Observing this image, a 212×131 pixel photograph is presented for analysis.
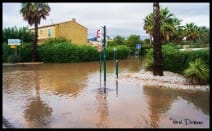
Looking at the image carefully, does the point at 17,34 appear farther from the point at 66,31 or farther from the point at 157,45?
the point at 157,45

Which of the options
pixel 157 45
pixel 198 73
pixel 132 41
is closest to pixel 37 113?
pixel 198 73

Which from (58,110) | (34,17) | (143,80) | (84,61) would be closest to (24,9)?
(34,17)

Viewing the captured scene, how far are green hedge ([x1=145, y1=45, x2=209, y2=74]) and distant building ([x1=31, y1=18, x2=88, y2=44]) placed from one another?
99.7 ft

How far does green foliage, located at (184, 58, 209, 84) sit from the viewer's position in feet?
44.0

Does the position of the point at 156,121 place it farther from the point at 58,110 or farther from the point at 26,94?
the point at 26,94

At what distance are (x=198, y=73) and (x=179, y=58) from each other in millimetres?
3019

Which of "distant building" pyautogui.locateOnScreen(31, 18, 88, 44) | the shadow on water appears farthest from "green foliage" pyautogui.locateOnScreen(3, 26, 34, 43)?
the shadow on water

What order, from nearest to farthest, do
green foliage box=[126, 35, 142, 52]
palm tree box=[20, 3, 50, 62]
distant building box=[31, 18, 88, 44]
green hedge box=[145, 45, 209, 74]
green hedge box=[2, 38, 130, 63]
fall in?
green hedge box=[145, 45, 209, 74] < palm tree box=[20, 3, 50, 62] < green hedge box=[2, 38, 130, 63] < distant building box=[31, 18, 88, 44] < green foliage box=[126, 35, 142, 52]

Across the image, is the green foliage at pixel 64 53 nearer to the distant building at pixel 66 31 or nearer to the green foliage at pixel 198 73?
the distant building at pixel 66 31

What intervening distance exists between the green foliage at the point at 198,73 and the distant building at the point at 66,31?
115ft

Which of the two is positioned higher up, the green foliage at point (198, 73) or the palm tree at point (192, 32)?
the palm tree at point (192, 32)

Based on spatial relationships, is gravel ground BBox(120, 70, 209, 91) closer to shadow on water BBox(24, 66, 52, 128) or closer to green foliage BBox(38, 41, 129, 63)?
shadow on water BBox(24, 66, 52, 128)

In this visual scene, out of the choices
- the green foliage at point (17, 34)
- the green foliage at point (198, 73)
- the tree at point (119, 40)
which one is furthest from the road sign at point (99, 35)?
the tree at point (119, 40)

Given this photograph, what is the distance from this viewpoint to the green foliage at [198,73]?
13398 millimetres
